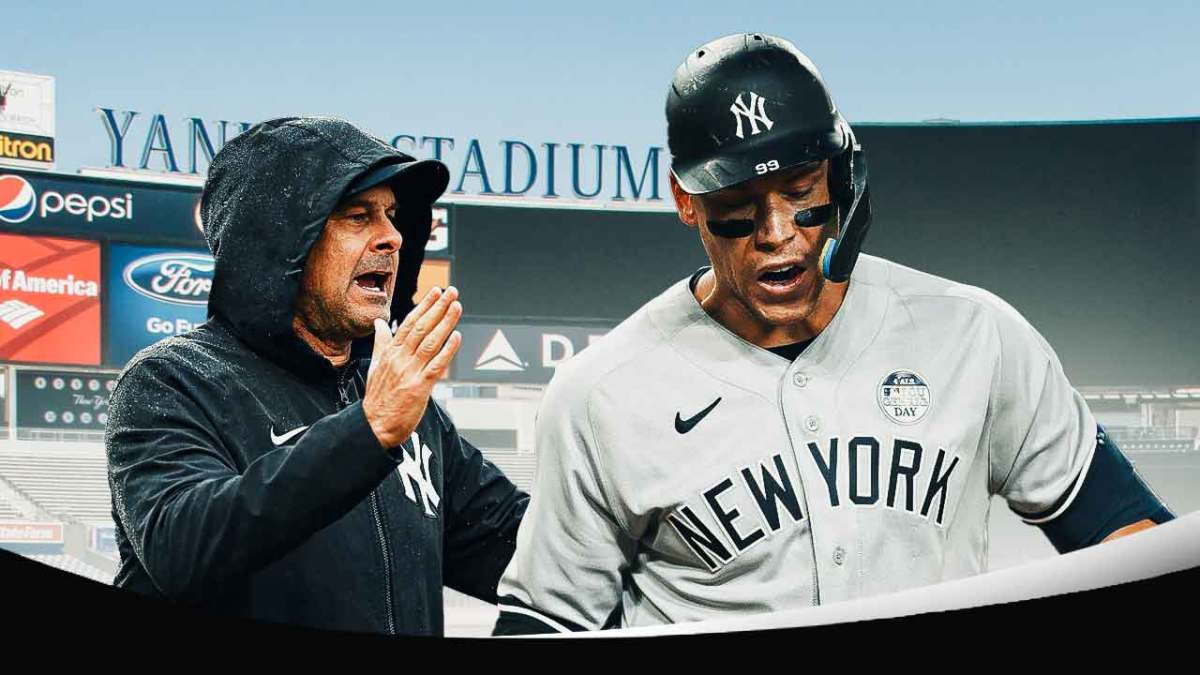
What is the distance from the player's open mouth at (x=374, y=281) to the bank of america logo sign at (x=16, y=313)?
2.02ft

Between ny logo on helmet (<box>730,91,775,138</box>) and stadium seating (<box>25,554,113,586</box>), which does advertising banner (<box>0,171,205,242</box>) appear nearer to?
stadium seating (<box>25,554,113,586</box>)

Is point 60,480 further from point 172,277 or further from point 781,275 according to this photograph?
point 781,275

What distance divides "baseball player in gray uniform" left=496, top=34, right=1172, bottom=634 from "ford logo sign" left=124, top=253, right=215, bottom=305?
841 mm

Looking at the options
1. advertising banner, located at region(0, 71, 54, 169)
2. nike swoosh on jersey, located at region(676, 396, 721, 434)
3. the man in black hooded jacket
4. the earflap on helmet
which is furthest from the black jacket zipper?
advertising banner, located at region(0, 71, 54, 169)

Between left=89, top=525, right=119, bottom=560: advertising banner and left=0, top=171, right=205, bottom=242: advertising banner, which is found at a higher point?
left=0, top=171, right=205, bottom=242: advertising banner

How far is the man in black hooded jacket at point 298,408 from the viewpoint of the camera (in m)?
1.37

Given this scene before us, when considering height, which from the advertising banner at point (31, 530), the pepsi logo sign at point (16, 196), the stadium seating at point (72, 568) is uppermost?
the pepsi logo sign at point (16, 196)

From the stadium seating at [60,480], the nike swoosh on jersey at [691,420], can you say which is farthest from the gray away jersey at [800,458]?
the stadium seating at [60,480]

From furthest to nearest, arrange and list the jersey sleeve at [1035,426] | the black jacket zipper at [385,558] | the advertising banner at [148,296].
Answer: the advertising banner at [148,296], the black jacket zipper at [385,558], the jersey sleeve at [1035,426]

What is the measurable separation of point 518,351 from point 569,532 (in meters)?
0.90

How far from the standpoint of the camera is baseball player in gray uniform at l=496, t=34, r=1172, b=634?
147 cm

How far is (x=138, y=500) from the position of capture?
1460 millimetres

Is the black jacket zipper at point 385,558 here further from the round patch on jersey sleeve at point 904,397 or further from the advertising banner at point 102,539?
the advertising banner at point 102,539

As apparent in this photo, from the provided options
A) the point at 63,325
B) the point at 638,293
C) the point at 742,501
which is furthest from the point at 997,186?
the point at 63,325
